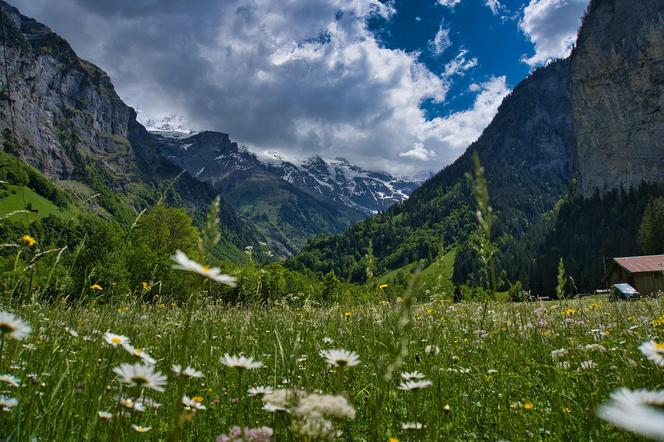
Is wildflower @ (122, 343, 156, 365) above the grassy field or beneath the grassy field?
above

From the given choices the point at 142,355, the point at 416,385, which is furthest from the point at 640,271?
the point at 142,355

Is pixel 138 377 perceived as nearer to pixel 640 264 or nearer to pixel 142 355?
pixel 142 355

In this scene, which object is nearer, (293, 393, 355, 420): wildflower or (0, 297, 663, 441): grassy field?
(293, 393, 355, 420): wildflower

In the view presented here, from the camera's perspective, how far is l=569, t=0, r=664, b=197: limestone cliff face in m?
116

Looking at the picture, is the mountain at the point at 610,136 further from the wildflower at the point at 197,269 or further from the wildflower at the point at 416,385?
the wildflower at the point at 197,269

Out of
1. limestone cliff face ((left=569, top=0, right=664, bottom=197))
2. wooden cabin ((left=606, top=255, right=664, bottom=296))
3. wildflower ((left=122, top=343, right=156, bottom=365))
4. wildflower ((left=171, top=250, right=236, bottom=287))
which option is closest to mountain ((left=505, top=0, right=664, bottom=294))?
limestone cliff face ((left=569, top=0, right=664, bottom=197))

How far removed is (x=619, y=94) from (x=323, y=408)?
5927 inches

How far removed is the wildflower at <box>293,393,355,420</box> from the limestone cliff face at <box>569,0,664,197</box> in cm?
14126

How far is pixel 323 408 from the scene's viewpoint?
58.4 inches

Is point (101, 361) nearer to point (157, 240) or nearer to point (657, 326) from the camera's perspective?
point (657, 326)

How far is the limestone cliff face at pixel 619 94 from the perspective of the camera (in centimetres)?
11588

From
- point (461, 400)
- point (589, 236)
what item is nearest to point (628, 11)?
point (589, 236)

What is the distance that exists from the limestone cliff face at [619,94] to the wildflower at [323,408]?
14126 centimetres

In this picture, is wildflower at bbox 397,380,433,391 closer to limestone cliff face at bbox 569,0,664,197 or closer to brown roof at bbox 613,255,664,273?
brown roof at bbox 613,255,664,273
